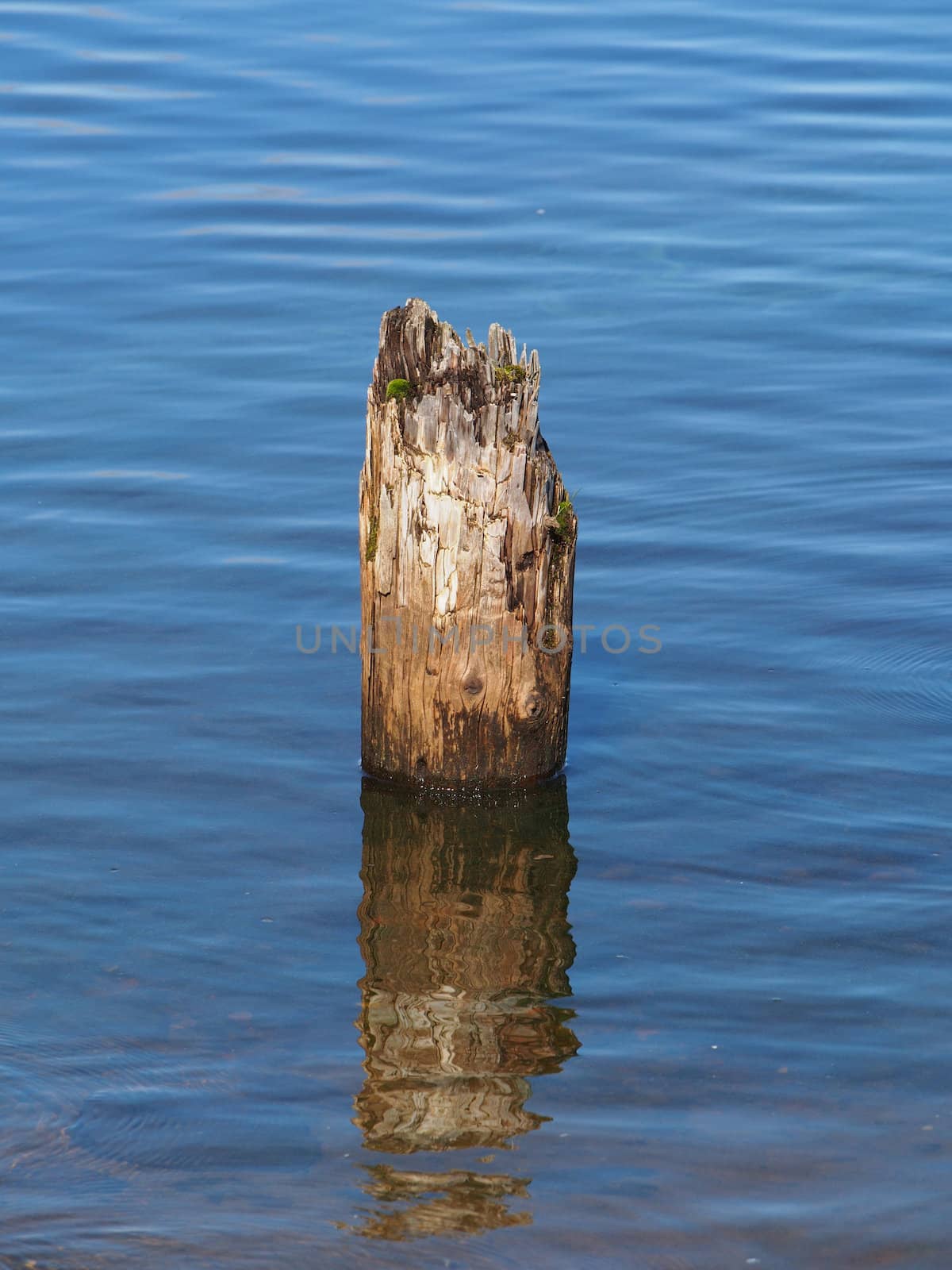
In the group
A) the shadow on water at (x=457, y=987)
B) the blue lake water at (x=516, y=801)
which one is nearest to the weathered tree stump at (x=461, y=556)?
the shadow on water at (x=457, y=987)

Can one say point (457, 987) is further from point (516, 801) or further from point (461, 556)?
point (461, 556)

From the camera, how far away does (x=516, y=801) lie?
7723mm

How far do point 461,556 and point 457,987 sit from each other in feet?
6.19

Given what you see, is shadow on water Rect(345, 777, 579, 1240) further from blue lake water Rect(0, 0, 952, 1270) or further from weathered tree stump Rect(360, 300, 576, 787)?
weathered tree stump Rect(360, 300, 576, 787)

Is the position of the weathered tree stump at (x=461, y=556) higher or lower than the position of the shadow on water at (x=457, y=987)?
higher

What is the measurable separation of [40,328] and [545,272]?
4.62 meters

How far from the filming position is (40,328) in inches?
557

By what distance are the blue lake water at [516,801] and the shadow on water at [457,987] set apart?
20 mm

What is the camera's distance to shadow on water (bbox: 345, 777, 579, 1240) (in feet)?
17.4

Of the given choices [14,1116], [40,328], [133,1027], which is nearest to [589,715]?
[133,1027]

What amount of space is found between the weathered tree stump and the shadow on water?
31cm

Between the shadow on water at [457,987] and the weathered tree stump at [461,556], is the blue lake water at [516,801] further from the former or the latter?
the weathered tree stump at [461,556]

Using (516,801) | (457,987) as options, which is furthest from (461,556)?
(457,987)

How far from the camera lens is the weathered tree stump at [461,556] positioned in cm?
707
